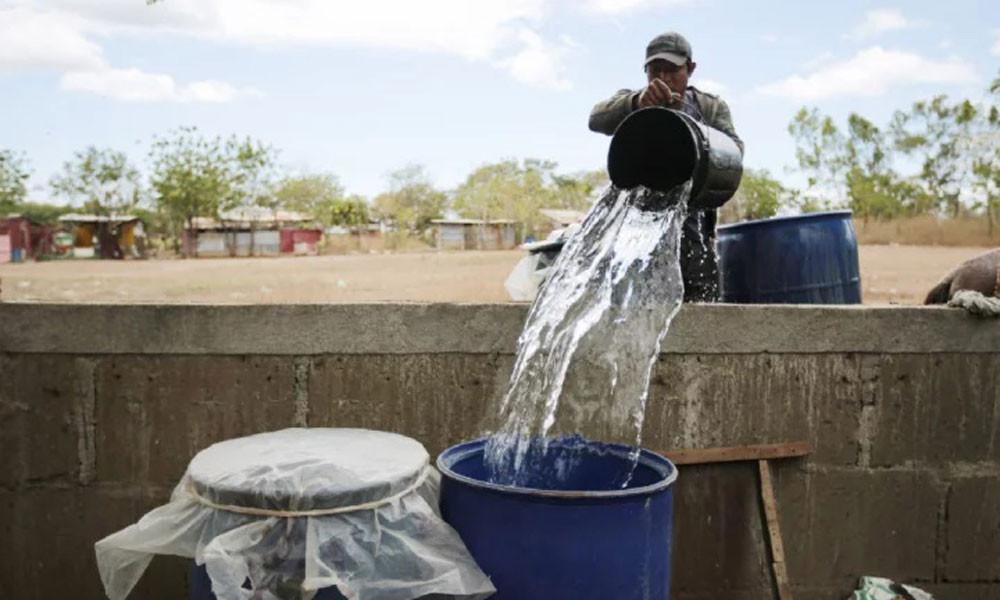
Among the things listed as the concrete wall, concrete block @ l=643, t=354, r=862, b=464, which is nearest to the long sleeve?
the concrete wall

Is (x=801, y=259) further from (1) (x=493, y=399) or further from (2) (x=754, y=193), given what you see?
(2) (x=754, y=193)

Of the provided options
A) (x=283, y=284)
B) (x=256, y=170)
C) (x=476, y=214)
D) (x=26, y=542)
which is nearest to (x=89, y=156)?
(x=256, y=170)

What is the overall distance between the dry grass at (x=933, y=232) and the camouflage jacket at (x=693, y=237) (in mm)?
27732

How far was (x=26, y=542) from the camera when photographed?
3.19 m

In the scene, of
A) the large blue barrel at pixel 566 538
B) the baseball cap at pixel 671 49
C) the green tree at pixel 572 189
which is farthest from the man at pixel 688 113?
the green tree at pixel 572 189

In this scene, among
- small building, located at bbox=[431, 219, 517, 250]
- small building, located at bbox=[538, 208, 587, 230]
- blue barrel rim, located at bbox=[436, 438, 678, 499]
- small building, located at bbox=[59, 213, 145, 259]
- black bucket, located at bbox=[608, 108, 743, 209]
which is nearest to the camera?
blue barrel rim, located at bbox=[436, 438, 678, 499]

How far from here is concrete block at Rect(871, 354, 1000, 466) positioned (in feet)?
11.2

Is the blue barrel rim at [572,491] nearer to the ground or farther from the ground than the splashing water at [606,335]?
nearer to the ground

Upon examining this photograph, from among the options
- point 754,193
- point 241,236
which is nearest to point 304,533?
point 754,193

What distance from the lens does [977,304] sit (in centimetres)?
338

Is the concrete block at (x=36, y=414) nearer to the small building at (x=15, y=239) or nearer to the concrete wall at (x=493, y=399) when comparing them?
the concrete wall at (x=493, y=399)

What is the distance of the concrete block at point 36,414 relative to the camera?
3133 millimetres

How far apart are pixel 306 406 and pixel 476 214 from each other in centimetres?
6625

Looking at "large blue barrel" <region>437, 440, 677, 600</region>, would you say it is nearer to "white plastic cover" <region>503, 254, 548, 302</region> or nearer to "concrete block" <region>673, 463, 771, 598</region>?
"concrete block" <region>673, 463, 771, 598</region>
